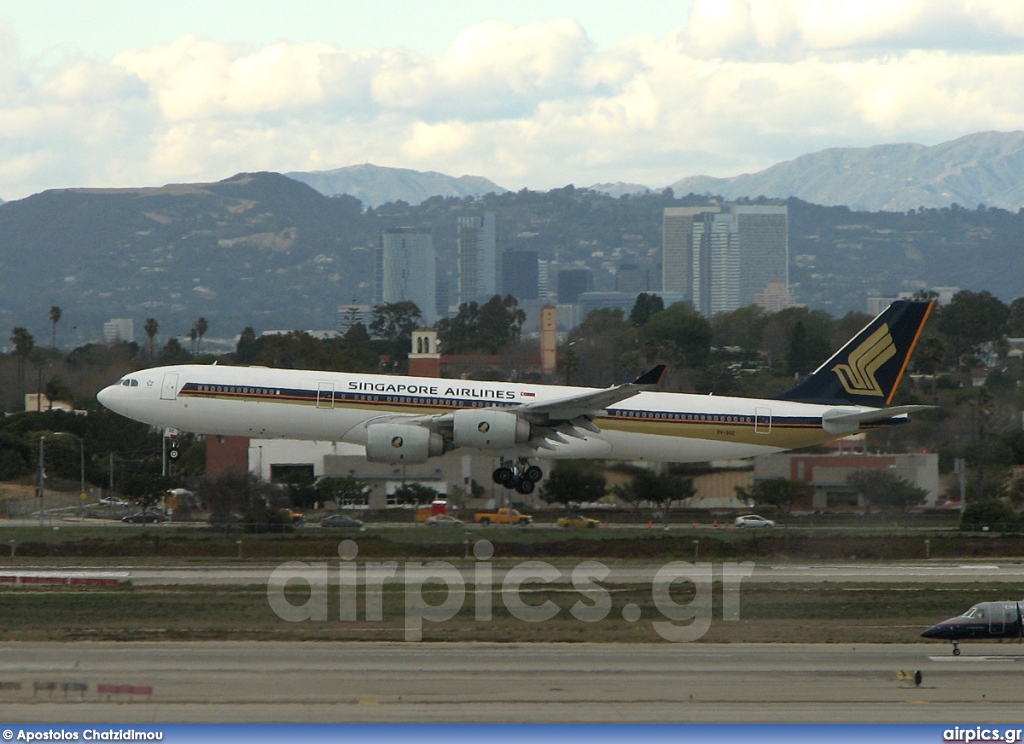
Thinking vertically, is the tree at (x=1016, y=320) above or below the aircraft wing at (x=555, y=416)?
above

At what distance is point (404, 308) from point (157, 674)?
469 feet

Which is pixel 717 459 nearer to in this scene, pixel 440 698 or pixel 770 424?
pixel 770 424

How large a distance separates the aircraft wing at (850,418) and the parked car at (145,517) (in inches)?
1094

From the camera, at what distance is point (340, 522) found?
51.2m

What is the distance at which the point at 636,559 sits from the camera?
43.3 meters

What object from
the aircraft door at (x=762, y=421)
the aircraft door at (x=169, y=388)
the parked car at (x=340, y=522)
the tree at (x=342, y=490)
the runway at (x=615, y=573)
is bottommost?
the runway at (x=615, y=573)

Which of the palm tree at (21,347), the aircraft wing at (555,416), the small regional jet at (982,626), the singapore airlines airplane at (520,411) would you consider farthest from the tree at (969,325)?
the small regional jet at (982,626)

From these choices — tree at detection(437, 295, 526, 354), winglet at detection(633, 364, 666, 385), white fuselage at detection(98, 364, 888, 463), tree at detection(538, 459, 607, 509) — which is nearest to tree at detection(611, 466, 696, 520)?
tree at detection(538, 459, 607, 509)

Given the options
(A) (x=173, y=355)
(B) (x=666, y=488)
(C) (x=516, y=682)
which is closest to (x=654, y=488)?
(B) (x=666, y=488)

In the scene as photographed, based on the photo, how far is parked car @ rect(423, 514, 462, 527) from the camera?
5119cm

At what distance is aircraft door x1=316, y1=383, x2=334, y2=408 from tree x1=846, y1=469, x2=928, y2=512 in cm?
2279

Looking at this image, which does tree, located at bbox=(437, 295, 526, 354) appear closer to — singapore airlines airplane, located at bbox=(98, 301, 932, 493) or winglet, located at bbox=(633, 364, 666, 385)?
singapore airlines airplane, located at bbox=(98, 301, 932, 493)

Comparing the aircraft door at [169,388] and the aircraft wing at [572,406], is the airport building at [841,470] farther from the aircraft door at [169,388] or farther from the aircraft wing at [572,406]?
the aircraft door at [169,388]

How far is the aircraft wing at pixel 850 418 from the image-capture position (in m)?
44.9
